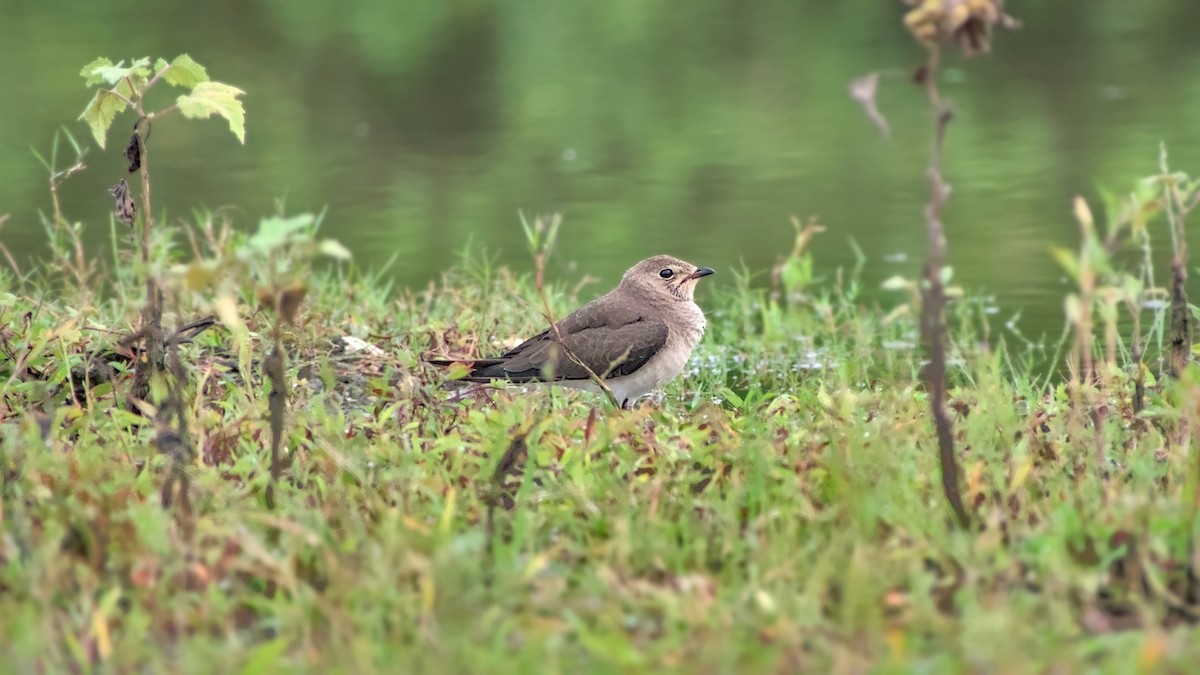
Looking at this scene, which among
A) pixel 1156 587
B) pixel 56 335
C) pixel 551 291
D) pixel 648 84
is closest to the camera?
pixel 1156 587

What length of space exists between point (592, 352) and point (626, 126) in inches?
319

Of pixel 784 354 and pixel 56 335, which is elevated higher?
pixel 56 335

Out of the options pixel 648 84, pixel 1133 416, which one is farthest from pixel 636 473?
pixel 648 84

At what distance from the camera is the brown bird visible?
236 inches

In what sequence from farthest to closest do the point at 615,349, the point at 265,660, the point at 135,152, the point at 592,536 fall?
the point at 615,349, the point at 135,152, the point at 592,536, the point at 265,660

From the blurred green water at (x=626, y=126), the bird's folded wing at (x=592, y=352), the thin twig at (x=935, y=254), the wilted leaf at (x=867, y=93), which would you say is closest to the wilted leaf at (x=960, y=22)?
the thin twig at (x=935, y=254)

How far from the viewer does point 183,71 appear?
4637mm

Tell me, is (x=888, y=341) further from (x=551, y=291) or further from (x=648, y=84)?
(x=648, y=84)

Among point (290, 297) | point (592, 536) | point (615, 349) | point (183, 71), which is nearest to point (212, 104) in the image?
point (183, 71)

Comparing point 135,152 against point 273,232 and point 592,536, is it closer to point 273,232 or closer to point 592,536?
point 273,232

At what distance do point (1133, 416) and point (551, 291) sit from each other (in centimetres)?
358

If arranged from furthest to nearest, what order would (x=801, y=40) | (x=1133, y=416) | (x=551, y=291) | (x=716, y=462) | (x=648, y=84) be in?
(x=801, y=40)
(x=648, y=84)
(x=551, y=291)
(x=1133, y=416)
(x=716, y=462)

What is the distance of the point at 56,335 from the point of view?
213 inches

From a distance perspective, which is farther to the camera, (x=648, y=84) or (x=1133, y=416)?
(x=648, y=84)
